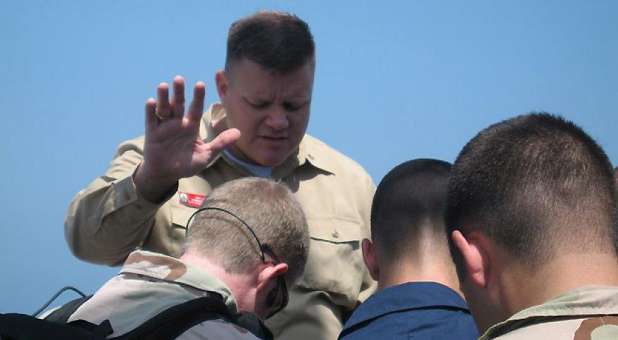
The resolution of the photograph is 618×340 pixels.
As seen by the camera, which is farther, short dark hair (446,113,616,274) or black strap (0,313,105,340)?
black strap (0,313,105,340)

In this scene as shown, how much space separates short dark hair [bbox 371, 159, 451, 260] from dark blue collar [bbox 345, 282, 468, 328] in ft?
0.89

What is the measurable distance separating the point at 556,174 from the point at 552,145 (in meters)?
0.10

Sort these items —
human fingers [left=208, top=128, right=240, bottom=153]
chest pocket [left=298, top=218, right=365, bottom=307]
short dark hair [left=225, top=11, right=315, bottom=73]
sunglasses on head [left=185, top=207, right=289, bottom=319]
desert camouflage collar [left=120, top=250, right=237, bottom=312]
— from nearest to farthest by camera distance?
1. desert camouflage collar [left=120, top=250, right=237, bottom=312]
2. sunglasses on head [left=185, top=207, right=289, bottom=319]
3. human fingers [left=208, top=128, right=240, bottom=153]
4. chest pocket [left=298, top=218, right=365, bottom=307]
5. short dark hair [left=225, top=11, right=315, bottom=73]

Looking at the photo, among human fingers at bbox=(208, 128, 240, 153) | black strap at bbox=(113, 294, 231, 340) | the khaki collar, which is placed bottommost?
black strap at bbox=(113, 294, 231, 340)

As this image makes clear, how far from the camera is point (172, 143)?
13.0ft

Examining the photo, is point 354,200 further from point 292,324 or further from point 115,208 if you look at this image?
point 115,208

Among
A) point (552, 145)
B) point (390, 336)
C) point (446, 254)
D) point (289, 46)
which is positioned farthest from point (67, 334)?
point (289, 46)

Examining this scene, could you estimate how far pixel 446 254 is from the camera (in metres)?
3.82

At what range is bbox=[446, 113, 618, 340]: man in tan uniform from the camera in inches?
90.1

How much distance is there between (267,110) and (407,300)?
1504 millimetres

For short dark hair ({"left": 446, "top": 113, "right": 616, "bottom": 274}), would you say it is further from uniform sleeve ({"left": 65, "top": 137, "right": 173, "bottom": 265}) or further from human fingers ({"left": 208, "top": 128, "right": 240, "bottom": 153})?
uniform sleeve ({"left": 65, "top": 137, "right": 173, "bottom": 265})

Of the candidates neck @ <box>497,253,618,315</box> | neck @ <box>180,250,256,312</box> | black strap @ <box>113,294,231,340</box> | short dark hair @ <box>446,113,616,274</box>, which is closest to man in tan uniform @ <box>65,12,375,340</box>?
neck @ <box>180,250,256,312</box>

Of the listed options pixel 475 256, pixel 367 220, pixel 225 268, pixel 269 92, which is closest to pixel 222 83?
pixel 269 92

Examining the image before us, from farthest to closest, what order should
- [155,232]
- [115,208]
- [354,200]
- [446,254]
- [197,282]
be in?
[354,200] < [155,232] < [115,208] < [446,254] < [197,282]
